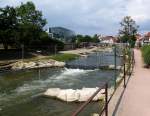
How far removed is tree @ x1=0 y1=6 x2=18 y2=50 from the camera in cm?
5774

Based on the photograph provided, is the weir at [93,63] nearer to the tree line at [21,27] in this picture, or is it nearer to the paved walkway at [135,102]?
the tree line at [21,27]

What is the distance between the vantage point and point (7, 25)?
196 ft

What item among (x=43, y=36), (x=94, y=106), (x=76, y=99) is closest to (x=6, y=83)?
(x=76, y=99)

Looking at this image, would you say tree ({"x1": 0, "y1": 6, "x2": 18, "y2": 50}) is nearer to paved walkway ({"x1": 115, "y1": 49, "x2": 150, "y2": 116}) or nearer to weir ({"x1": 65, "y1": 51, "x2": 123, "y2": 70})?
weir ({"x1": 65, "y1": 51, "x2": 123, "y2": 70})

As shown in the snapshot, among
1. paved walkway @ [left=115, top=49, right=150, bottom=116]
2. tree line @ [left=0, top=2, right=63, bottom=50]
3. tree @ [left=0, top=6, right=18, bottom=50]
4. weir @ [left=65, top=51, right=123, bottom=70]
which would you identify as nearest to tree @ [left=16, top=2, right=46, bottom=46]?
tree line @ [left=0, top=2, right=63, bottom=50]

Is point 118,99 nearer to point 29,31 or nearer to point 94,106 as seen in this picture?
point 94,106

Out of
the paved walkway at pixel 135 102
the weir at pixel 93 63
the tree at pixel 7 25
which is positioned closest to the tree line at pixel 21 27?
the tree at pixel 7 25

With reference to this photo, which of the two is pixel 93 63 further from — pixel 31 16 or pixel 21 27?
pixel 31 16

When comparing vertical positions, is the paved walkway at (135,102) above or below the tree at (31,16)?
below

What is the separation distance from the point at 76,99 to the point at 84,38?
5638 inches

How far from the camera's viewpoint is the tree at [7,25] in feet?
189

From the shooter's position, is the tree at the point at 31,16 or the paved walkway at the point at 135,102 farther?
the tree at the point at 31,16

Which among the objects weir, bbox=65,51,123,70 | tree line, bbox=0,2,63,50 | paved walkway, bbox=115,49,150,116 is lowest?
weir, bbox=65,51,123,70

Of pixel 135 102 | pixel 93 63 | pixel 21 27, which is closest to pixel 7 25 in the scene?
pixel 21 27
